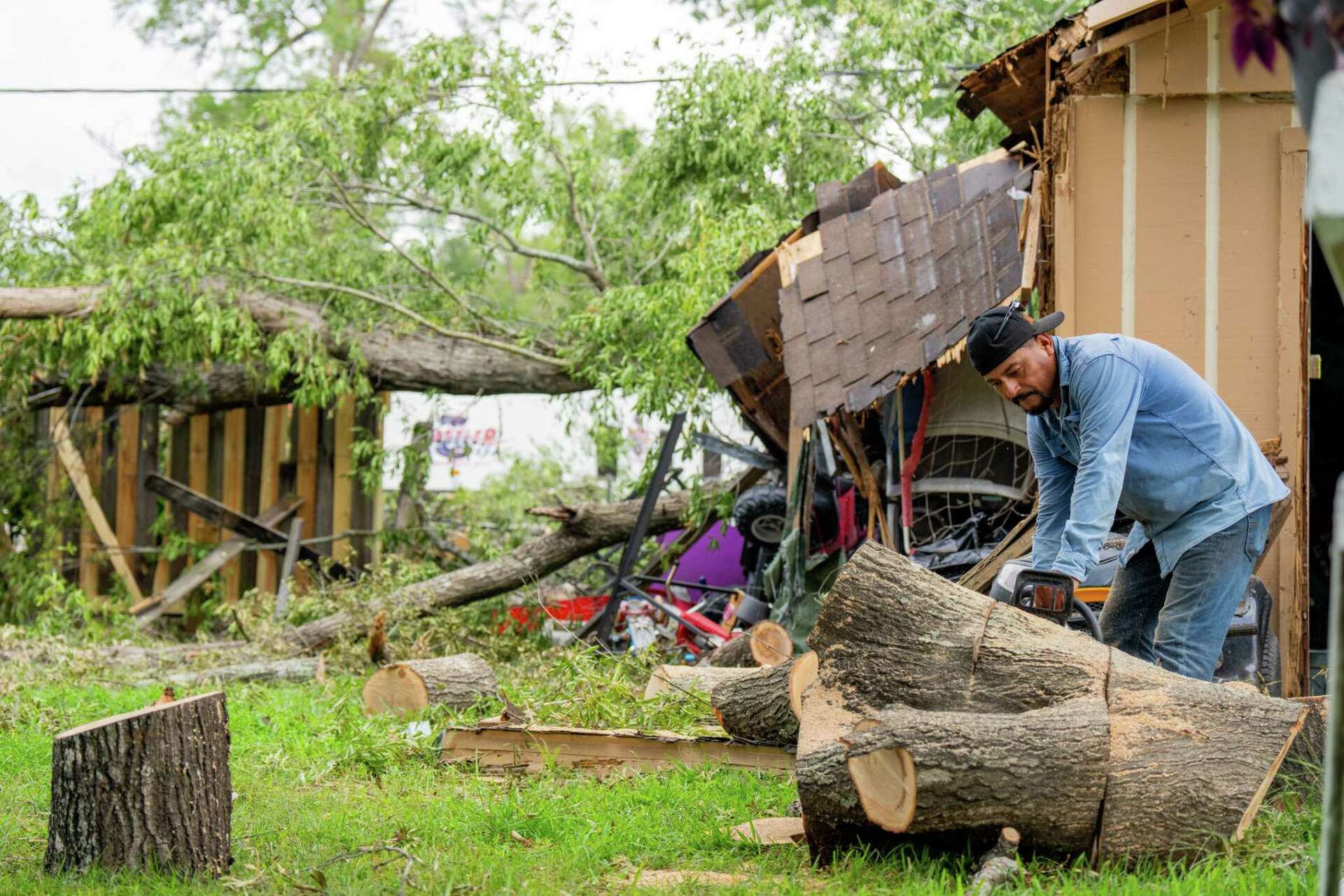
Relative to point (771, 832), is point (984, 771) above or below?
above

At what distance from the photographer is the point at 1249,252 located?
20.9 feet

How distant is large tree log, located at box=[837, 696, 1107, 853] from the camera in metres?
3.45

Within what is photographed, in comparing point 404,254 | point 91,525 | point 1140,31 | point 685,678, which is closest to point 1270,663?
point 685,678

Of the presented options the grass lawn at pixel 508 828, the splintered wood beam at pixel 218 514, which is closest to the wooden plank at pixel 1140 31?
the grass lawn at pixel 508 828

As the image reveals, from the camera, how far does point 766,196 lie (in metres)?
10.9

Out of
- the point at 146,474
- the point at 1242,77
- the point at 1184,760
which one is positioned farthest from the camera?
the point at 146,474

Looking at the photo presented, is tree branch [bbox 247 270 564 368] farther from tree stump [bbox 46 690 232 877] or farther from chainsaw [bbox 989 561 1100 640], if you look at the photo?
tree stump [bbox 46 690 232 877]

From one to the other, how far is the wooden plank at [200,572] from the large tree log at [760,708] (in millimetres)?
7152

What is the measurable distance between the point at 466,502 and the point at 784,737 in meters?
7.49

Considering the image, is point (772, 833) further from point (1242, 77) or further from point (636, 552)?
point (636, 552)

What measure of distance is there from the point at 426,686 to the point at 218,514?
5.52 metres

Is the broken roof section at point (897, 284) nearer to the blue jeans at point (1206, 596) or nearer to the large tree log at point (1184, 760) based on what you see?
the blue jeans at point (1206, 596)

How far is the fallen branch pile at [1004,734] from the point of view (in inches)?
138

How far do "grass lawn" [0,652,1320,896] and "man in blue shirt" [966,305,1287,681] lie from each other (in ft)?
2.18
